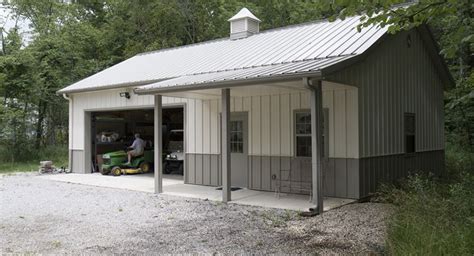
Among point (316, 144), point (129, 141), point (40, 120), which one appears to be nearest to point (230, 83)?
point (316, 144)

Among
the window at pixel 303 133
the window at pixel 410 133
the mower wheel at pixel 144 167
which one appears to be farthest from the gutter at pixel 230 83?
the mower wheel at pixel 144 167

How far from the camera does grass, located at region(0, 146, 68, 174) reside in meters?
16.4

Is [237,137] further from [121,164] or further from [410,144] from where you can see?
[121,164]

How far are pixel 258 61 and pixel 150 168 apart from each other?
23.7 ft

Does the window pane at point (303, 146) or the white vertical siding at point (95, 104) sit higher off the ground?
the white vertical siding at point (95, 104)

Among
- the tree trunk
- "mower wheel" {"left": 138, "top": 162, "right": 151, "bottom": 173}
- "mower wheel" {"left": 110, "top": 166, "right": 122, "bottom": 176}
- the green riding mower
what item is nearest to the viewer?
"mower wheel" {"left": 110, "top": 166, "right": 122, "bottom": 176}

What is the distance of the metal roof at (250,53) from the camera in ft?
31.0

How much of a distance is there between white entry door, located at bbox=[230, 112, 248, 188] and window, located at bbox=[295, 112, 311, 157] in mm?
1462

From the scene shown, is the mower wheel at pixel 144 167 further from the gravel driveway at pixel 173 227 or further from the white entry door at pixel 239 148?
the gravel driveway at pixel 173 227

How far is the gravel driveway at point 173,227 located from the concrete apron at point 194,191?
0.45 meters

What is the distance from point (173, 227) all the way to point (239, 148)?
176 inches

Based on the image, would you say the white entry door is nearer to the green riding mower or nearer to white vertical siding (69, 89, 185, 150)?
white vertical siding (69, 89, 185, 150)

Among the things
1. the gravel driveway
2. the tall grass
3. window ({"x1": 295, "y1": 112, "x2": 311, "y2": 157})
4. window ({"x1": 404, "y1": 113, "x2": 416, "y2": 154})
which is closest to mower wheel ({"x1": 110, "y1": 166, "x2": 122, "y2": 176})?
the gravel driveway

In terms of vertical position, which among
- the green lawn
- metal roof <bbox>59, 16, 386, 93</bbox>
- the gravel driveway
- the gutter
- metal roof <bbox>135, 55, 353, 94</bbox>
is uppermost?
metal roof <bbox>59, 16, 386, 93</bbox>
